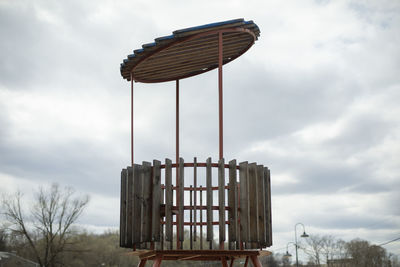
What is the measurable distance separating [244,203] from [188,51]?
3914 millimetres

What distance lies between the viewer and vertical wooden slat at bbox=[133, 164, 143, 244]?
9908 millimetres

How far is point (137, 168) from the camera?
1011cm

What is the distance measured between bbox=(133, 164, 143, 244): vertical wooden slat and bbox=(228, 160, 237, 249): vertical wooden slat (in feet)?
5.68

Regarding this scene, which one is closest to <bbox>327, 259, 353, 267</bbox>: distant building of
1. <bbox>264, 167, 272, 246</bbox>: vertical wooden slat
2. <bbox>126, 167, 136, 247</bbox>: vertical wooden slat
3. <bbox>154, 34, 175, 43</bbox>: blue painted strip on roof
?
<bbox>264, 167, 272, 246</bbox>: vertical wooden slat

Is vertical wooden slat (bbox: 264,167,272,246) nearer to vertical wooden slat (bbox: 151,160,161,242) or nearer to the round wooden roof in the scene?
vertical wooden slat (bbox: 151,160,161,242)

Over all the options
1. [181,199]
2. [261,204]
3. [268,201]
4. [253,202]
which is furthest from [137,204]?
[268,201]

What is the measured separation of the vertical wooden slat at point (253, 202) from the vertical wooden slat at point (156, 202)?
5.85 feet

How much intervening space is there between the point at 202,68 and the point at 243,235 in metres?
5.24

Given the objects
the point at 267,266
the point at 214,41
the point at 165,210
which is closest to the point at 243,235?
the point at 165,210

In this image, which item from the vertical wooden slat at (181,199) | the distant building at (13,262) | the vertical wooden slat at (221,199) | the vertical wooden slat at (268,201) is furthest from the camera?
the distant building at (13,262)

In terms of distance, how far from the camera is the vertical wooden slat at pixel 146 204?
979 centimetres

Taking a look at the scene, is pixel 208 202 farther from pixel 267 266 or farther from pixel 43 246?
pixel 267 266

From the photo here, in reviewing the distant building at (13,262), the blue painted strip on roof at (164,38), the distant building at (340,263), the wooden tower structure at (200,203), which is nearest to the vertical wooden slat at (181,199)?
the wooden tower structure at (200,203)

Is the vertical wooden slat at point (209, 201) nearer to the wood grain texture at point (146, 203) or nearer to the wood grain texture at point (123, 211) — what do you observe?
the wood grain texture at point (146, 203)
